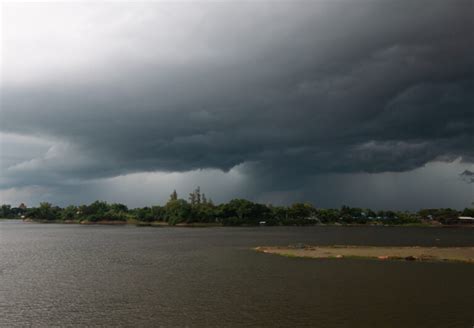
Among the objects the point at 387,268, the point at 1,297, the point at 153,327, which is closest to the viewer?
the point at 153,327

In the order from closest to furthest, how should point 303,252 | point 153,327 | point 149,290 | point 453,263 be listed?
1. point 153,327
2. point 149,290
3. point 453,263
4. point 303,252

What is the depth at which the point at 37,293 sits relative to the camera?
48.8 m

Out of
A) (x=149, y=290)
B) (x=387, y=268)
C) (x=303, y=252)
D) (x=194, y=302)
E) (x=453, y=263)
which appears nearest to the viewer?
(x=194, y=302)

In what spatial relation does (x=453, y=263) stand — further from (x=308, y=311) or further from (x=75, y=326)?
(x=75, y=326)

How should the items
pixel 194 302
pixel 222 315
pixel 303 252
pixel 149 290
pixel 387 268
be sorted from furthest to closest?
pixel 303 252
pixel 387 268
pixel 149 290
pixel 194 302
pixel 222 315

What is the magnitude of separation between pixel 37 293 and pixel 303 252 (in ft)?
186

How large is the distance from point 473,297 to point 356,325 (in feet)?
65.2

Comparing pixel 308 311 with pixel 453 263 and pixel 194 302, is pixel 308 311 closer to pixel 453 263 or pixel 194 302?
pixel 194 302

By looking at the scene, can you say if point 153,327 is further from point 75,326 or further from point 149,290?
point 149,290

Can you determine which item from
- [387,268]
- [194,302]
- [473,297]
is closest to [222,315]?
[194,302]

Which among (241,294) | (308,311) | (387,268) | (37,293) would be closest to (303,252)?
(387,268)

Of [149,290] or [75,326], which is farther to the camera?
[149,290]

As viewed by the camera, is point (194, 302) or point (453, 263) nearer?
point (194, 302)

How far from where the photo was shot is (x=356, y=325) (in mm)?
35312
